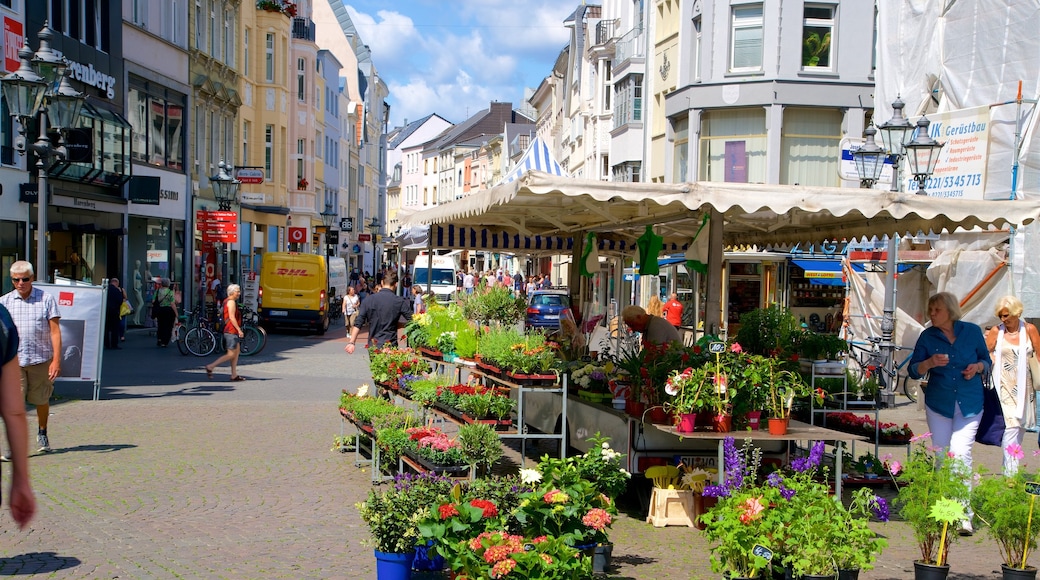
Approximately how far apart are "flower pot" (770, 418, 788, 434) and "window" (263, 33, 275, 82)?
1680 inches

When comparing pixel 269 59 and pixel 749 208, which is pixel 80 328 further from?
pixel 269 59

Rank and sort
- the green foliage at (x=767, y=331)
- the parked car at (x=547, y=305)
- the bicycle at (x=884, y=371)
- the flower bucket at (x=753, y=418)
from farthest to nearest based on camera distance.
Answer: the parked car at (x=547, y=305) → the bicycle at (x=884, y=371) → the green foliage at (x=767, y=331) → the flower bucket at (x=753, y=418)

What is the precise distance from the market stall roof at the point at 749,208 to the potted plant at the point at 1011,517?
2.66 meters

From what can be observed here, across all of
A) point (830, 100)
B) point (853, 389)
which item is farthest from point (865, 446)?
point (830, 100)

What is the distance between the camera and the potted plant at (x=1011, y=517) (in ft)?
19.6

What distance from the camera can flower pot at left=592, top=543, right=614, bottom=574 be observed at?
6617 millimetres

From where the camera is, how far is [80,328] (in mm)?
15312

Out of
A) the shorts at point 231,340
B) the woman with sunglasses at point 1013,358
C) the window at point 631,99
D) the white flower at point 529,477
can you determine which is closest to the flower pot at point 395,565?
the white flower at point 529,477

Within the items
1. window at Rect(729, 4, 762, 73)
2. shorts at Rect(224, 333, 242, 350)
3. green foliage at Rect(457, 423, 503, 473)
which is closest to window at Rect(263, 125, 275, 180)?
window at Rect(729, 4, 762, 73)

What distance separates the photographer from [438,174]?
12556 centimetres

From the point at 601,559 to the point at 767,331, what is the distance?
438 cm

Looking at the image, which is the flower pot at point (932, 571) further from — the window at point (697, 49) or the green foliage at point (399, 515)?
the window at point (697, 49)

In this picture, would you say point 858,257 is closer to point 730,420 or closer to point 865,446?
point 865,446

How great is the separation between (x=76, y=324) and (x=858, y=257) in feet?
52.1
